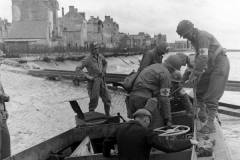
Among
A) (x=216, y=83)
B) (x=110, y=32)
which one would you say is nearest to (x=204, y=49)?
(x=216, y=83)

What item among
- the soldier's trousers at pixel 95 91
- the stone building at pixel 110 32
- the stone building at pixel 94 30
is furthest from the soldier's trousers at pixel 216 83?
the stone building at pixel 110 32

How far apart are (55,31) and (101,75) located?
71.2 metres

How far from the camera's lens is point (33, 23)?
7425 centimetres

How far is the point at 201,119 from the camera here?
22.1 feet

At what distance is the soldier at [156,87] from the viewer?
5.81 m

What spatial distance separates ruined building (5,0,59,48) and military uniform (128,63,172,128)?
62.1 meters

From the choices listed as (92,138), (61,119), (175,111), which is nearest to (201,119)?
(175,111)

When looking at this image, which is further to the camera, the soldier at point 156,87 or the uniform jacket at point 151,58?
the uniform jacket at point 151,58

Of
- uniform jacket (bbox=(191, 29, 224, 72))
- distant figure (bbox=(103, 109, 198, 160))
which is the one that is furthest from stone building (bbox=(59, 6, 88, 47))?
distant figure (bbox=(103, 109, 198, 160))

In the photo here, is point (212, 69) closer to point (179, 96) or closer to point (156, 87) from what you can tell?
point (179, 96)

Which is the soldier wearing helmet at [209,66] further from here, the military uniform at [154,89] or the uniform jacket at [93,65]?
the uniform jacket at [93,65]

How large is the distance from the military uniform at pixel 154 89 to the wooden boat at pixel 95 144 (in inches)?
22.1

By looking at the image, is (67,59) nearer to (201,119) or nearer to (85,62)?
(85,62)

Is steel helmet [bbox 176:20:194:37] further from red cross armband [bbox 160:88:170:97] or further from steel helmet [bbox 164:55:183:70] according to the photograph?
red cross armband [bbox 160:88:170:97]
